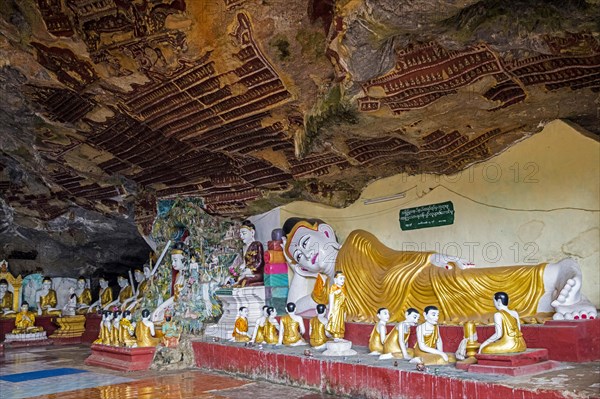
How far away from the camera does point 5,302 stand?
13703 millimetres

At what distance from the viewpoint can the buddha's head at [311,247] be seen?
7496 millimetres

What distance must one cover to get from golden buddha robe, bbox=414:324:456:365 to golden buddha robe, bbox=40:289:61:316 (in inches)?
445

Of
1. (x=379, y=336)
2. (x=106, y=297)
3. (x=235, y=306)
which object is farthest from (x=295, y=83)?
(x=106, y=297)

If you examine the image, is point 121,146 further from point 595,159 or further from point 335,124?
point 595,159

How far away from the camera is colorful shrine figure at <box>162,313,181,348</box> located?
26.8 ft

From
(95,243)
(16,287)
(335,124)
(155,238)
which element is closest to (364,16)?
(335,124)

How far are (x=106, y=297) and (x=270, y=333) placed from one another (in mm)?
8093

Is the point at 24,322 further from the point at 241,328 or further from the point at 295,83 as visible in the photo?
the point at 295,83

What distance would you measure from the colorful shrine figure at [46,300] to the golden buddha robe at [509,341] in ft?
39.6

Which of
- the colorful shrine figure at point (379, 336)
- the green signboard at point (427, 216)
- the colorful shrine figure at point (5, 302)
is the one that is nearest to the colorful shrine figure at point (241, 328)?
the colorful shrine figure at point (379, 336)

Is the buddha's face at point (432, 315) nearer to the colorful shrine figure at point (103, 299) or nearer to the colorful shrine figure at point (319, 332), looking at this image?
the colorful shrine figure at point (319, 332)

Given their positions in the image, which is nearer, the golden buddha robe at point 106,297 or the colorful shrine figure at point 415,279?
the colorful shrine figure at point 415,279

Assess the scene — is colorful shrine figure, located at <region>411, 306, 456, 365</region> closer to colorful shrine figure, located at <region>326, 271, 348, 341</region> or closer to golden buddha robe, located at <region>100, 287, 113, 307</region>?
colorful shrine figure, located at <region>326, 271, 348, 341</region>

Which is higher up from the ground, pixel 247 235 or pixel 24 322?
pixel 247 235
